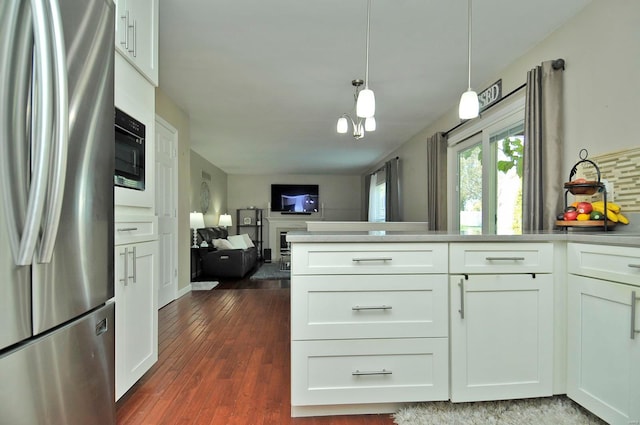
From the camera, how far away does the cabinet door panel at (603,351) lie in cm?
123

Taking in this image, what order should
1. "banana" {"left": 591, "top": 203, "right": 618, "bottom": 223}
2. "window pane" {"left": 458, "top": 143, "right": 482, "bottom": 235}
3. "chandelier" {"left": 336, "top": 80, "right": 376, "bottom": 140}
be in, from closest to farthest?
"banana" {"left": 591, "top": 203, "right": 618, "bottom": 223}
"chandelier" {"left": 336, "top": 80, "right": 376, "bottom": 140}
"window pane" {"left": 458, "top": 143, "right": 482, "bottom": 235}

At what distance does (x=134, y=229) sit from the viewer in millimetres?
1618

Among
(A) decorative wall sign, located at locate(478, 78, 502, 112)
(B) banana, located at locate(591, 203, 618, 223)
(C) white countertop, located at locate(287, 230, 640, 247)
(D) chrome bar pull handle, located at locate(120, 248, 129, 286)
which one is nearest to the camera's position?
(C) white countertop, located at locate(287, 230, 640, 247)

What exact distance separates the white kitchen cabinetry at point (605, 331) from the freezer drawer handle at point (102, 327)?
77.1 inches

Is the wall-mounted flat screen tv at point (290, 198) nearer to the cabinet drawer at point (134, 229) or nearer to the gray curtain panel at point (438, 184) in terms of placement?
the gray curtain panel at point (438, 184)

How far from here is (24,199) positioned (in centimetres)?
74

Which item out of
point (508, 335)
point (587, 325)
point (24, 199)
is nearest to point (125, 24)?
point (24, 199)

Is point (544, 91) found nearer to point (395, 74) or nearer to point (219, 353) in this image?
point (395, 74)

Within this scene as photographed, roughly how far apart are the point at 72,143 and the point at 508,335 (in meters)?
1.88

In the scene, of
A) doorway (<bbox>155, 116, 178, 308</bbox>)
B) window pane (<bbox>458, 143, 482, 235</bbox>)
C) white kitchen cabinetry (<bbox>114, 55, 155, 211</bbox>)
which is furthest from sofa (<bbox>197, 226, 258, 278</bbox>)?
white kitchen cabinetry (<bbox>114, 55, 155, 211</bbox>)

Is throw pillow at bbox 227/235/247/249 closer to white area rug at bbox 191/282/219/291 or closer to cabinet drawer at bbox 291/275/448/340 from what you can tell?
white area rug at bbox 191/282/219/291

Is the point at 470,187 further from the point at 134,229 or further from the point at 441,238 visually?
the point at 134,229

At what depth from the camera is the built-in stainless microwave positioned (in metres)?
1.49

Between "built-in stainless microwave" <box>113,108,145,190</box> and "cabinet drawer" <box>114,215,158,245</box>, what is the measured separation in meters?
0.17
